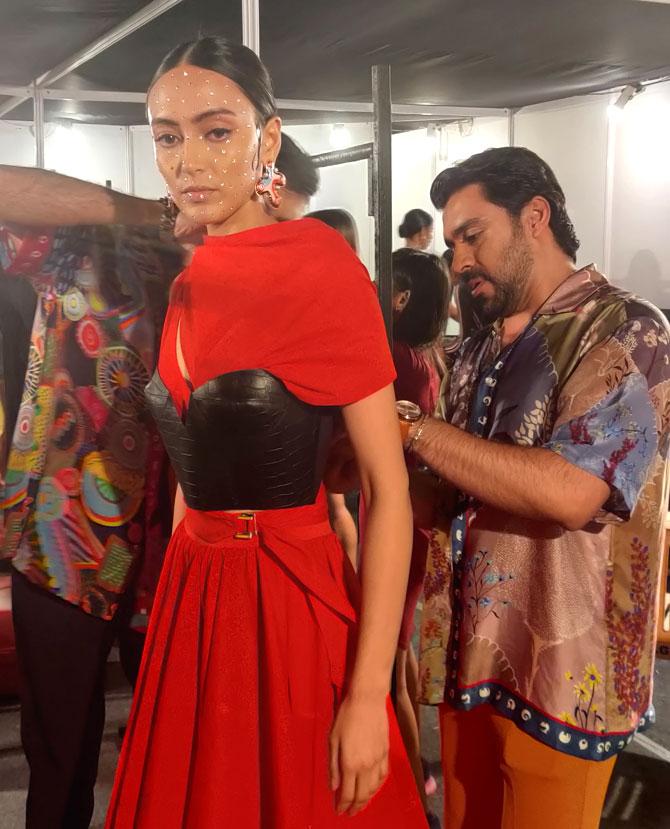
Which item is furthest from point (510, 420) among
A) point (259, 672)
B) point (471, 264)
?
point (259, 672)

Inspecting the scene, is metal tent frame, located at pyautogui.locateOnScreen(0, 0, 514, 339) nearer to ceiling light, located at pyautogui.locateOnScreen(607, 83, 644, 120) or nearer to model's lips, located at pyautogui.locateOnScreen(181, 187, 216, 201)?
model's lips, located at pyautogui.locateOnScreen(181, 187, 216, 201)

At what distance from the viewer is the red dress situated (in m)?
1.00

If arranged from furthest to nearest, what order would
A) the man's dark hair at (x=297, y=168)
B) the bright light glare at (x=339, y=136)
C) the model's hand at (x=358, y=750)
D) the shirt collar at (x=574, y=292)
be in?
the bright light glare at (x=339, y=136) < the man's dark hair at (x=297, y=168) < the shirt collar at (x=574, y=292) < the model's hand at (x=358, y=750)

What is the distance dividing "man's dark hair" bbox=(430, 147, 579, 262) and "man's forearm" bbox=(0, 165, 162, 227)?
0.49m

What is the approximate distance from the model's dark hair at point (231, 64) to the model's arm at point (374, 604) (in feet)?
1.29

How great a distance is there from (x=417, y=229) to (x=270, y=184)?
2.39ft

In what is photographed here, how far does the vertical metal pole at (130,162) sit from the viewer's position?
48.0 inches

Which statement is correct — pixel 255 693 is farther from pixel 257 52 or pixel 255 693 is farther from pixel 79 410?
pixel 257 52

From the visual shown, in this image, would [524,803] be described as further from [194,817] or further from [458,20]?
[458,20]

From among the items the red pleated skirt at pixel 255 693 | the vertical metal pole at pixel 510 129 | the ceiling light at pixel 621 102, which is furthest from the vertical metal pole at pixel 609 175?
the red pleated skirt at pixel 255 693

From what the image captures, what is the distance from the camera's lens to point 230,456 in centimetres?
102

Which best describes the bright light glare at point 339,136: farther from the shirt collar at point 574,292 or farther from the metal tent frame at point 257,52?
the shirt collar at point 574,292

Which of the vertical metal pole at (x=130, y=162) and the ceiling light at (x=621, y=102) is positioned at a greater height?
the ceiling light at (x=621, y=102)

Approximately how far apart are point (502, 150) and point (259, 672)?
2.82ft
